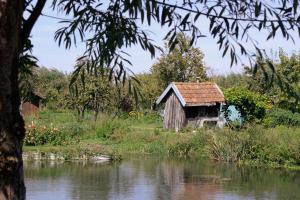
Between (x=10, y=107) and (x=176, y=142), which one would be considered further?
(x=176, y=142)

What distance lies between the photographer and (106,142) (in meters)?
19.5

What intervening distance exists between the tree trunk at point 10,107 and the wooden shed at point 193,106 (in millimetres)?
20839

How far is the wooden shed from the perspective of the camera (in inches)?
911

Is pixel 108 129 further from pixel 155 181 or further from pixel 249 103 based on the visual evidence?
pixel 155 181

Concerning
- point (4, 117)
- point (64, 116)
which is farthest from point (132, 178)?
point (64, 116)

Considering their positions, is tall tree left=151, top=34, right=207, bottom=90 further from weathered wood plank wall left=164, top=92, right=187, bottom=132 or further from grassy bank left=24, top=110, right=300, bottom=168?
grassy bank left=24, top=110, right=300, bottom=168

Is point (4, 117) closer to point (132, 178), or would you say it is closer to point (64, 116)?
point (132, 178)

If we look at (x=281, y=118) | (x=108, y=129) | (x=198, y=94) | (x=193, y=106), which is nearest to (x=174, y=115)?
(x=193, y=106)

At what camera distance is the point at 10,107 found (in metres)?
2.14

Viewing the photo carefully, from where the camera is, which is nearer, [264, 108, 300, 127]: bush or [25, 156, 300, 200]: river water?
[25, 156, 300, 200]: river water

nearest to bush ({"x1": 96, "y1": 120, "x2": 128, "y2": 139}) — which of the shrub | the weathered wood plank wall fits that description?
the weathered wood plank wall

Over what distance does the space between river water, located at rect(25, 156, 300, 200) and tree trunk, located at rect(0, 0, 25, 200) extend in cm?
903

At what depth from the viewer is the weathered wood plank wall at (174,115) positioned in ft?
76.7

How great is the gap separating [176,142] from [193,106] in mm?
5232
